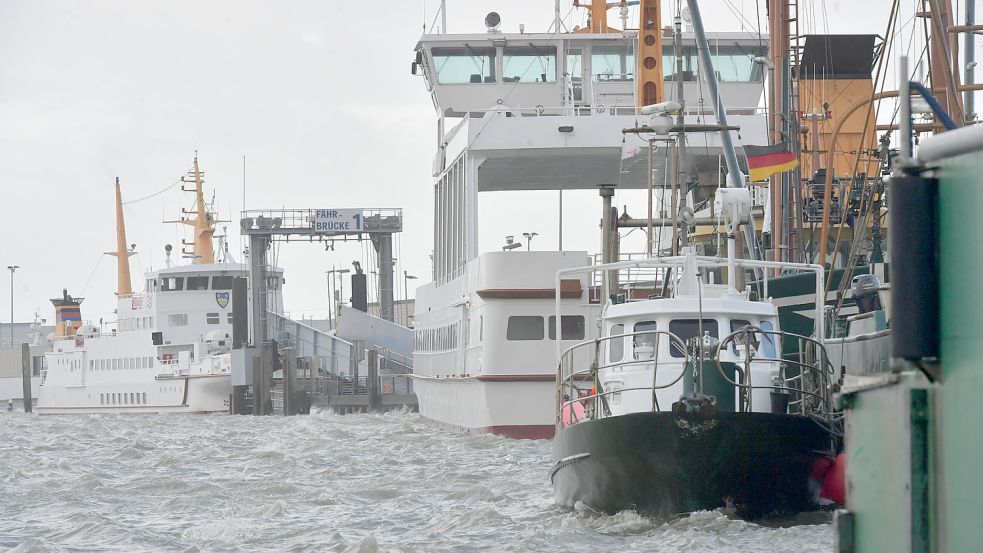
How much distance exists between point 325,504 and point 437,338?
16928 millimetres

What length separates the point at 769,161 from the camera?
63.8 feet

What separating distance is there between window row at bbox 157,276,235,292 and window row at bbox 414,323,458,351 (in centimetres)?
2126

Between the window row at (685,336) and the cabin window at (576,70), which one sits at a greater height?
the cabin window at (576,70)

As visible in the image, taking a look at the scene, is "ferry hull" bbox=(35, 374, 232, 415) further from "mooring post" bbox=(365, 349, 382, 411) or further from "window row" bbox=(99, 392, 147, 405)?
"mooring post" bbox=(365, 349, 382, 411)

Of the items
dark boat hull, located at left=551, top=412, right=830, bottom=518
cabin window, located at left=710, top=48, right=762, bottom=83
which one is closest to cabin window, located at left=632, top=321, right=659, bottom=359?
dark boat hull, located at left=551, top=412, right=830, bottom=518

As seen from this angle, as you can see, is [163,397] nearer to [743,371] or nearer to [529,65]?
[529,65]

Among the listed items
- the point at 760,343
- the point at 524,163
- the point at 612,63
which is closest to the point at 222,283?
the point at 612,63

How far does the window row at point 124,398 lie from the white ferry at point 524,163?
21418mm

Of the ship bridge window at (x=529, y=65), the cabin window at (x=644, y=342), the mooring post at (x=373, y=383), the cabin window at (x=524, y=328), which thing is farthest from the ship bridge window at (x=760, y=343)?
the mooring post at (x=373, y=383)

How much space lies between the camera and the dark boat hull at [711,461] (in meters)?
11.5

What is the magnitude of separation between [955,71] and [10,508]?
43.8ft

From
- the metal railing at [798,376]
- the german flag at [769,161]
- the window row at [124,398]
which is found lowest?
the window row at [124,398]

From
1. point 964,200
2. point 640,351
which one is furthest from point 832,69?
point 964,200

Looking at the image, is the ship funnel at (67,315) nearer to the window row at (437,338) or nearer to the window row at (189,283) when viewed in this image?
the window row at (189,283)
